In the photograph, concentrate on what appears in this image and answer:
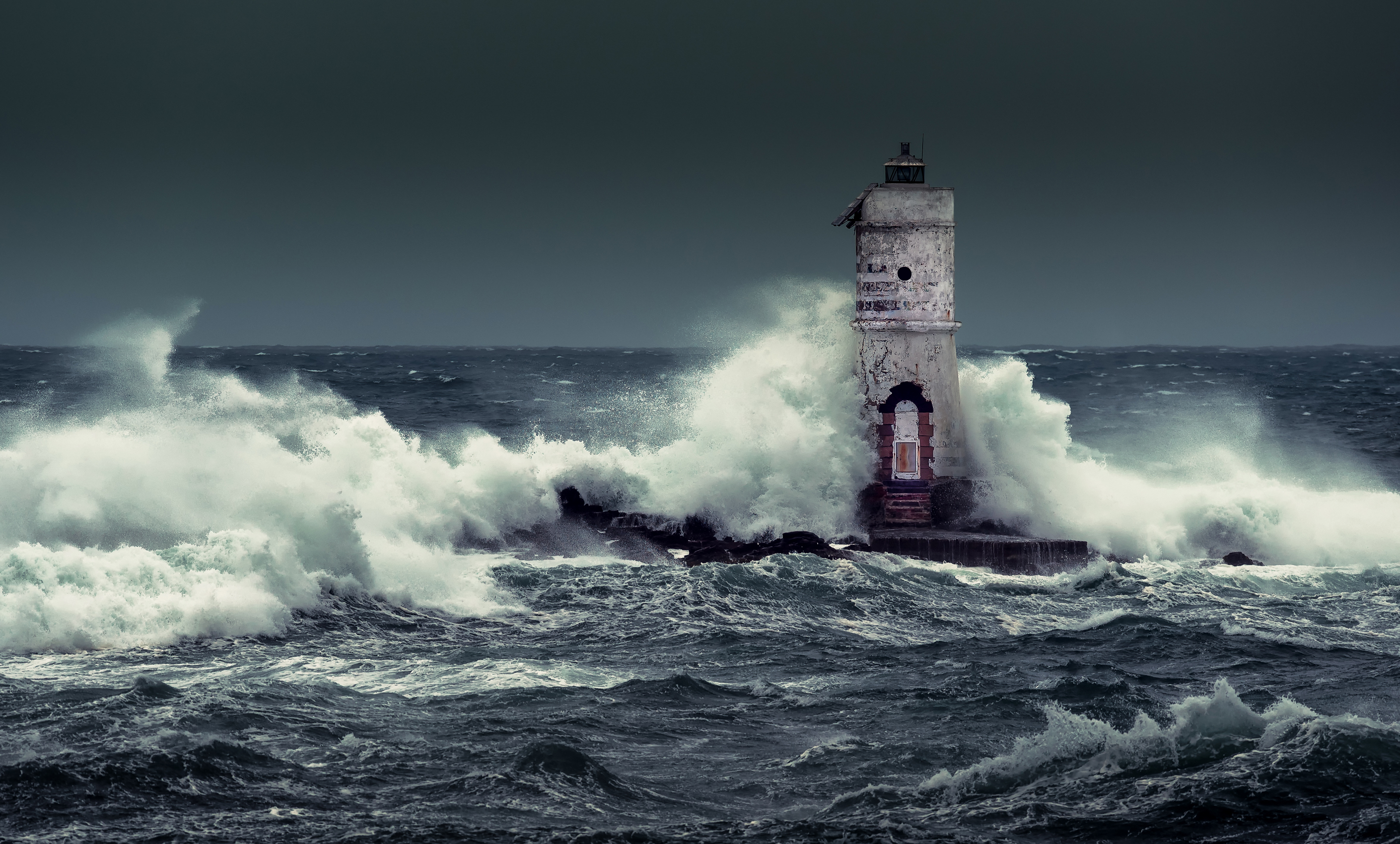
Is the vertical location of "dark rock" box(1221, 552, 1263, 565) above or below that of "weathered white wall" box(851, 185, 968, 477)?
below

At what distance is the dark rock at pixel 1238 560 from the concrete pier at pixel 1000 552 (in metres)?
1.97

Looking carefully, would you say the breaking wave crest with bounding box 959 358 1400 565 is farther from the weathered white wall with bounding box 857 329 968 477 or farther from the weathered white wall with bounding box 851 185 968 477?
the weathered white wall with bounding box 851 185 968 477

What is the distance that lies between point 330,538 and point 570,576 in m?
3.08

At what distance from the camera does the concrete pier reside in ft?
57.6

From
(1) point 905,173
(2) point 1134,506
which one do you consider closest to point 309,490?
(1) point 905,173

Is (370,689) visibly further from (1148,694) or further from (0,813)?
(1148,694)

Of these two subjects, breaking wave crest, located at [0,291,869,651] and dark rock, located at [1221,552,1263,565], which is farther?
dark rock, located at [1221,552,1263,565]

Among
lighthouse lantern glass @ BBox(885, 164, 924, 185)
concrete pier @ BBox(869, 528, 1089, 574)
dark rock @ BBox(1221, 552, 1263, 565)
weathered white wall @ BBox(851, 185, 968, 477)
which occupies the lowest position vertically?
dark rock @ BBox(1221, 552, 1263, 565)

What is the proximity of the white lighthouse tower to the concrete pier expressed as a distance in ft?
3.96

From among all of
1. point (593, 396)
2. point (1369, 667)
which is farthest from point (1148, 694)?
point (593, 396)

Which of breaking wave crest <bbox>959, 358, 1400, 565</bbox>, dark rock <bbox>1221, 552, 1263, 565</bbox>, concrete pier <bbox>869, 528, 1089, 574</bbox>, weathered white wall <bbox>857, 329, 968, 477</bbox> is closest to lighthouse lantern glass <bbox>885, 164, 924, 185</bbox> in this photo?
weathered white wall <bbox>857, 329, 968, 477</bbox>

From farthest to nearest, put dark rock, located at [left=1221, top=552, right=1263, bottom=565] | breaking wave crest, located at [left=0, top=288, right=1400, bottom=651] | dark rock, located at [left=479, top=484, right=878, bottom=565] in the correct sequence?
dark rock, located at [left=1221, top=552, right=1263, bottom=565] < dark rock, located at [left=479, top=484, right=878, bottom=565] < breaking wave crest, located at [left=0, top=288, right=1400, bottom=651]

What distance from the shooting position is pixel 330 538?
48.2 feet

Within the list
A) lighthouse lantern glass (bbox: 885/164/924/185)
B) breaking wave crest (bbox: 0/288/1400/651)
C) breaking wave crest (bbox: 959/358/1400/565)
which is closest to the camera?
Answer: breaking wave crest (bbox: 0/288/1400/651)
